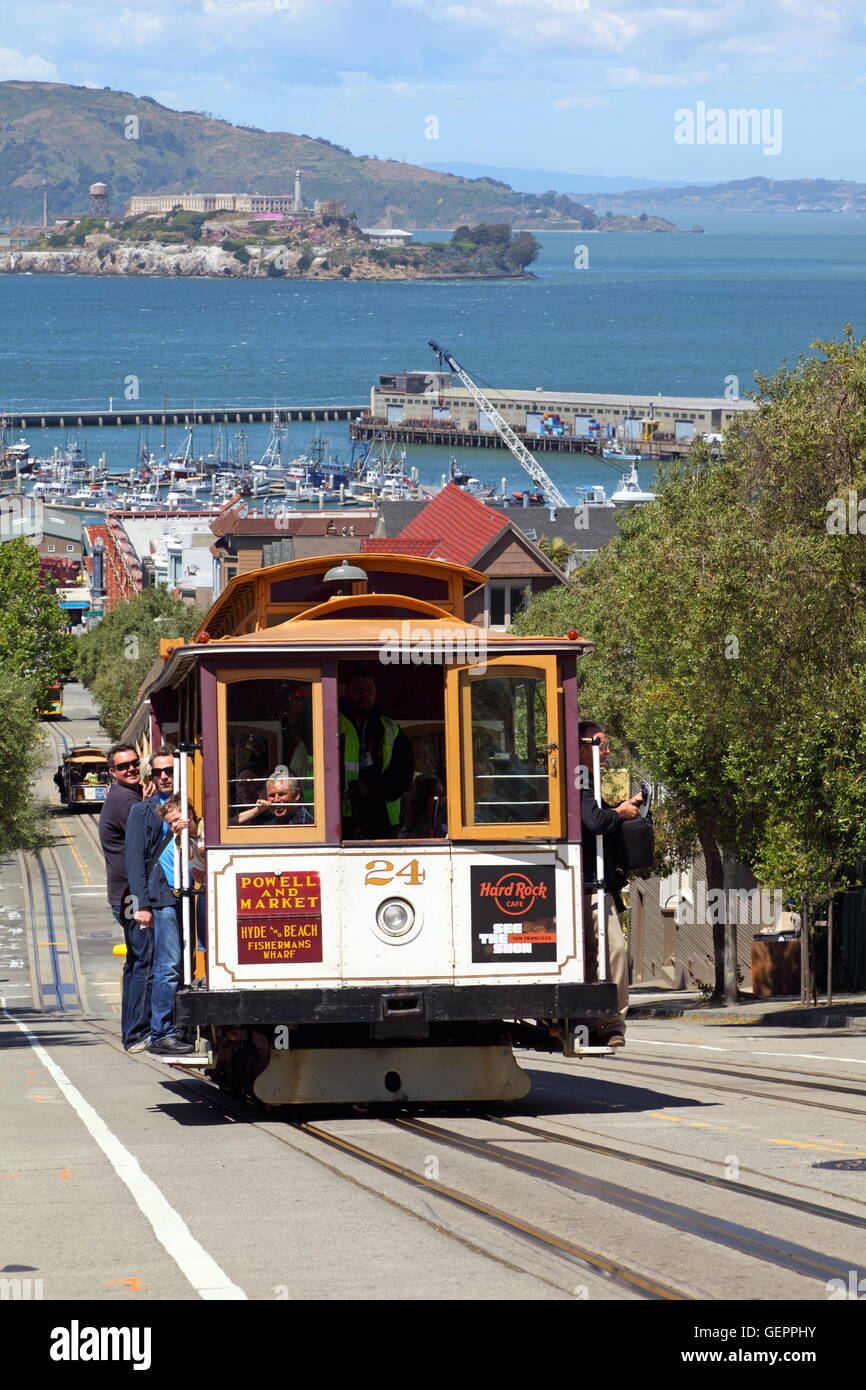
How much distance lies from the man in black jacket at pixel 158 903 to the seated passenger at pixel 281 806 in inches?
45.3

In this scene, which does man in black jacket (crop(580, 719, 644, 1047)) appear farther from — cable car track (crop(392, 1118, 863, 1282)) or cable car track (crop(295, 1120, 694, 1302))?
cable car track (crop(295, 1120, 694, 1302))

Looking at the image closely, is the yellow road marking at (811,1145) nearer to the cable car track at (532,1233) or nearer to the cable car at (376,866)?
the cable car at (376,866)

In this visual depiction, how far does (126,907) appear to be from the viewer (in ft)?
44.0

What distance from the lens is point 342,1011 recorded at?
11844 mm

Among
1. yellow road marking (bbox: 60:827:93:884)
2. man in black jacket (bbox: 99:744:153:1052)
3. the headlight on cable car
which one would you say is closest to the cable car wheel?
man in black jacket (bbox: 99:744:153:1052)

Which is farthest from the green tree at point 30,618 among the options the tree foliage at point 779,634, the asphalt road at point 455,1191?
the asphalt road at point 455,1191

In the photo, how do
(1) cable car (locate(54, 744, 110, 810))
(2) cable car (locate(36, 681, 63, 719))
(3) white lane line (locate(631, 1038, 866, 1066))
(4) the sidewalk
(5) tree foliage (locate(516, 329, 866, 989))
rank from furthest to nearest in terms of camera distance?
(2) cable car (locate(36, 681, 63, 719)), (1) cable car (locate(54, 744, 110, 810)), (4) the sidewalk, (5) tree foliage (locate(516, 329, 866, 989)), (3) white lane line (locate(631, 1038, 866, 1066))

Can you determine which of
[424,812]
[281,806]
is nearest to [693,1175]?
[424,812]

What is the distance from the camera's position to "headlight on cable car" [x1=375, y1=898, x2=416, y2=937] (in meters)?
12.0

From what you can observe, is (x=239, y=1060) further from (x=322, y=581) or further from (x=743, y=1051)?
(x=743, y=1051)

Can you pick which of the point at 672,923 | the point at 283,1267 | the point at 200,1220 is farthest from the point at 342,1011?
the point at 672,923

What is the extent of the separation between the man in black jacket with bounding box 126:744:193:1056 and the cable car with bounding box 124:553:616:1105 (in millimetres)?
519

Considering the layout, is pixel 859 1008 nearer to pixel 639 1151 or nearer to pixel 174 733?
pixel 174 733

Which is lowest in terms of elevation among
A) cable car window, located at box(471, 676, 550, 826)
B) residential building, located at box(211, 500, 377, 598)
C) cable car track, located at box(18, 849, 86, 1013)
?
cable car track, located at box(18, 849, 86, 1013)
